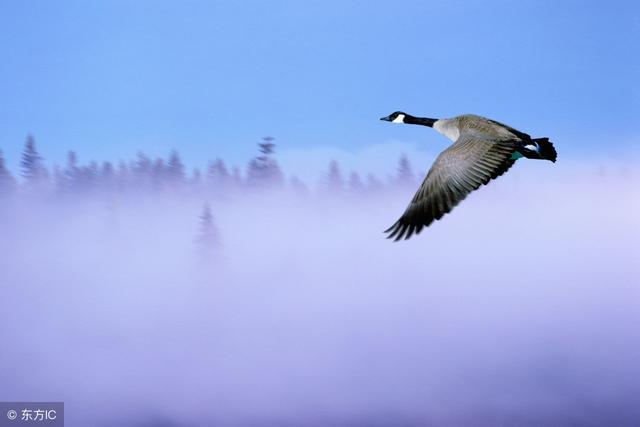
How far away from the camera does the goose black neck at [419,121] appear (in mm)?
9070

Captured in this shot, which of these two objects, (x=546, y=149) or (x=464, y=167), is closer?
(x=464, y=167)

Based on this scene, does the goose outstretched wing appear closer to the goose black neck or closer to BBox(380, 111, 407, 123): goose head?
the goose black neck

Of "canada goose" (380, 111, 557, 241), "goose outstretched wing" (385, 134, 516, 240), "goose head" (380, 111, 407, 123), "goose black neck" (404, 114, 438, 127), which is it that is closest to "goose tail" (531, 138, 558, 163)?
"canada goose" (380, 111, 557, 241)

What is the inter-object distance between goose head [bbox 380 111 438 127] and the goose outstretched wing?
7.56 feet

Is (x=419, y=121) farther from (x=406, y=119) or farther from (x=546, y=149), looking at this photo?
(x=546, y=149)

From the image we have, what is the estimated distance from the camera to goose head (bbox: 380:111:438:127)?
9.11 meters

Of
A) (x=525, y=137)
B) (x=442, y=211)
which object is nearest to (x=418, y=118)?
(x=525, y=137)

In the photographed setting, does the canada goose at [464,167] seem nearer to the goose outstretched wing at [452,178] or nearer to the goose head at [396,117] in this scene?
the goose outstretched wing at [452,178]

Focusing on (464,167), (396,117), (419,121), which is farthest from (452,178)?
(396,117)

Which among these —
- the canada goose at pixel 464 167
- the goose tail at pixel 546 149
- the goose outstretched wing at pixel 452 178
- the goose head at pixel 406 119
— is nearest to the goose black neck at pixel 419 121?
the goose head at pixel 406 119

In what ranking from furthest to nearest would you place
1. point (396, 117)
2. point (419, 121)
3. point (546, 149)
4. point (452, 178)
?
point (396, 117)
point (419, 121)
point (546, 149)
point (452, 178)

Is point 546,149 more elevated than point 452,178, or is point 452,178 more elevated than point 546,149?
point 546,149

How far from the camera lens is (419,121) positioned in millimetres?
9227

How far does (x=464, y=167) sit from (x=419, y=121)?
2682 mm
